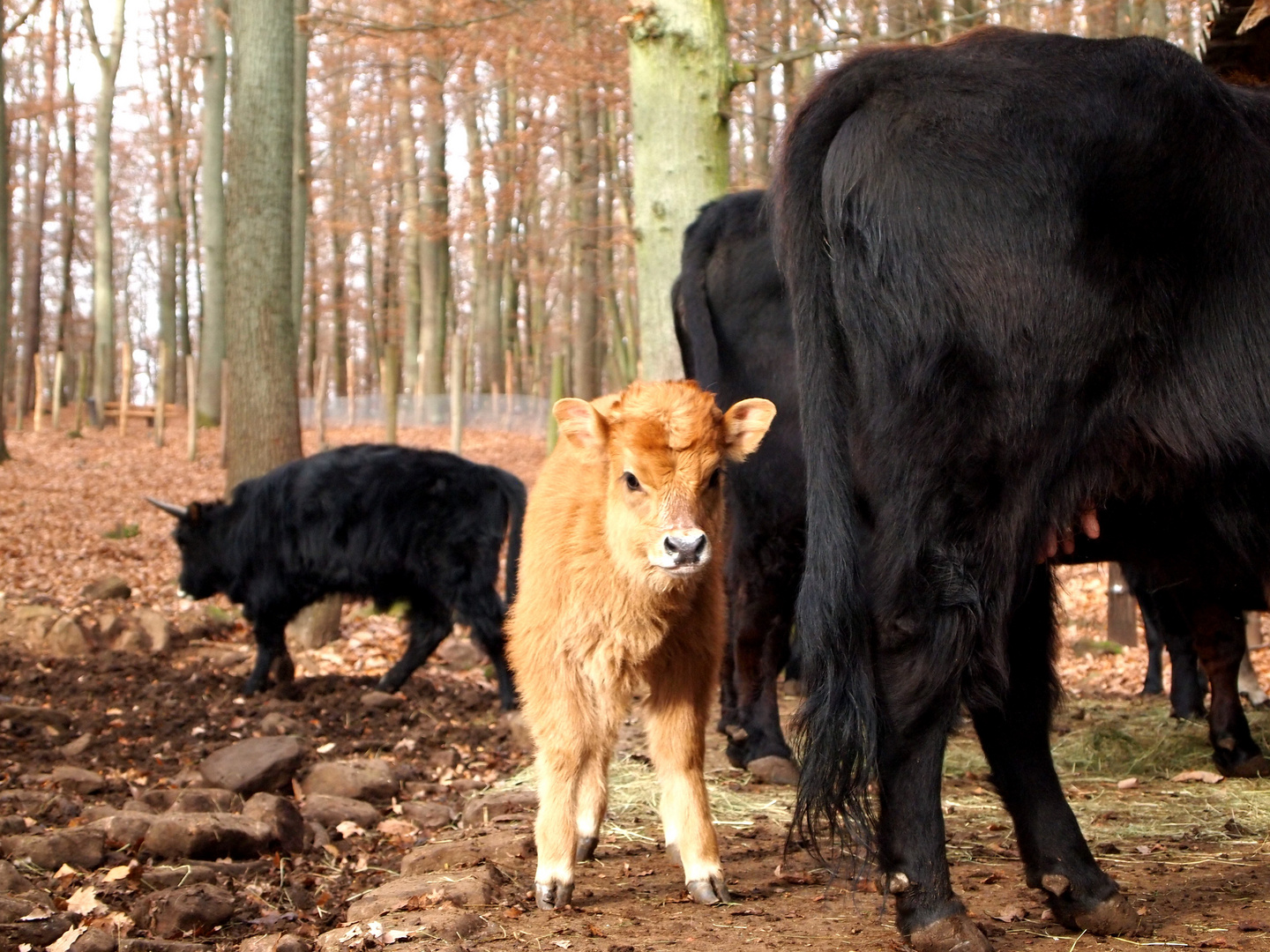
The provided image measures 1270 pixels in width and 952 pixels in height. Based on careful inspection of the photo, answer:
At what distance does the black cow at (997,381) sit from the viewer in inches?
128

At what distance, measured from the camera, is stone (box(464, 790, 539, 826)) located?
578cm

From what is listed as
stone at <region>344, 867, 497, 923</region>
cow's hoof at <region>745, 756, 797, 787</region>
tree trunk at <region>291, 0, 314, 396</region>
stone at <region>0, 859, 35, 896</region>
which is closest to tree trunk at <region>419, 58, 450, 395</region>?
tree trunk at <region>291, 0, 314, 396</region>

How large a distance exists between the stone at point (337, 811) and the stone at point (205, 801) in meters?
0.34

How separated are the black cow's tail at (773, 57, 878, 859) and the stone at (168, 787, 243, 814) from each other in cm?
336

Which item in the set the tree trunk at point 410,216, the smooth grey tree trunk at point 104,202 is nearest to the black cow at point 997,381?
the tree trunk at point 410,216

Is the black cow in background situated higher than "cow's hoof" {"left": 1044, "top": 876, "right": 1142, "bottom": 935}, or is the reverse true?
the black cow in background

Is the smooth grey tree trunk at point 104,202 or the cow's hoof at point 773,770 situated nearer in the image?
the cow's hoof at point 773,770

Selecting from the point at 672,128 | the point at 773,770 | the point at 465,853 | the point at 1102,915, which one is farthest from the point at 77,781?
the point at 672,128

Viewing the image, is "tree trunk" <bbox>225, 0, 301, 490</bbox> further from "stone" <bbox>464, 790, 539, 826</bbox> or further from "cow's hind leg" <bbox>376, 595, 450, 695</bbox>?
"stone" <bbox>464, 790, 539, 826</bbox>

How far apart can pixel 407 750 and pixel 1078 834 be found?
499cm

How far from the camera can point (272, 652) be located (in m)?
9.65

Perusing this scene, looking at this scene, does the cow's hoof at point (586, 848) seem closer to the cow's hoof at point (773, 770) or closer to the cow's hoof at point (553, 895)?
the cow's hoof at point (553, 895)

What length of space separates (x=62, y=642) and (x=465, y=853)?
6442mm

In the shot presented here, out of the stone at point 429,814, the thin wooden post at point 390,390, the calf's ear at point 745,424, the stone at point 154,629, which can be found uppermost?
the thin wooden post at point 390,390
